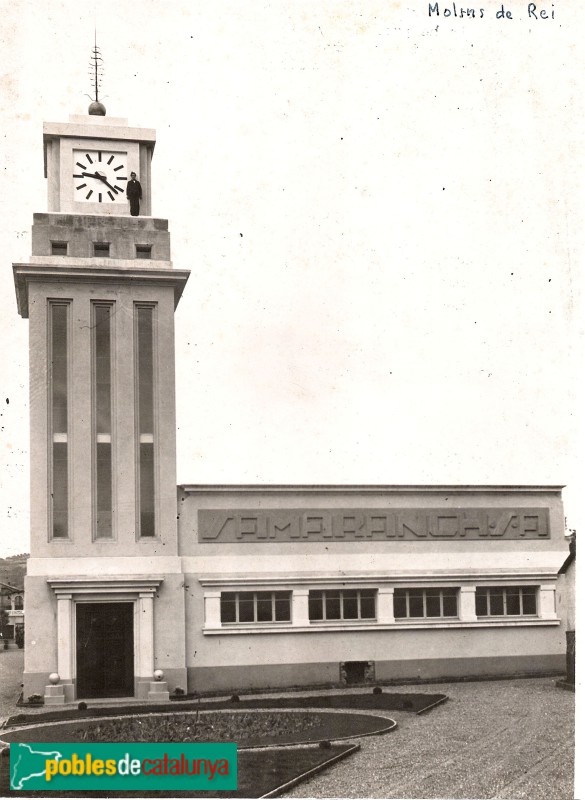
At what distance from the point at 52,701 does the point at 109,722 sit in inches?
109

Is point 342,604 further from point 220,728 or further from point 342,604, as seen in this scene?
point 220,728

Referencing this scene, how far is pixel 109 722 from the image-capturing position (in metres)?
18.5

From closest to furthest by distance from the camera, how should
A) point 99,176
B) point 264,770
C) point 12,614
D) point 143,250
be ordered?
point 264,770, point 12,614, point 143,250, point 99,176

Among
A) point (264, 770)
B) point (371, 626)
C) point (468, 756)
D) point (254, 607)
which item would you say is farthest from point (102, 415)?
point (468, 756)

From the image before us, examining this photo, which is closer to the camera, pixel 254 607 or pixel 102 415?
pixel 102 415

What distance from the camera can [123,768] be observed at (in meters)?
14.8

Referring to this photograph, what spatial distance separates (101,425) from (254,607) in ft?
17.9

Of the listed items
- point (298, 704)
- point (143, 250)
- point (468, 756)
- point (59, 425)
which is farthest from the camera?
point (143, 250)


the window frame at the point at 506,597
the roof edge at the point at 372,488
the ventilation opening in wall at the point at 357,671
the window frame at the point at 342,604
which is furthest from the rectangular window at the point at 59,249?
Result: the window frame at the point at 506,597

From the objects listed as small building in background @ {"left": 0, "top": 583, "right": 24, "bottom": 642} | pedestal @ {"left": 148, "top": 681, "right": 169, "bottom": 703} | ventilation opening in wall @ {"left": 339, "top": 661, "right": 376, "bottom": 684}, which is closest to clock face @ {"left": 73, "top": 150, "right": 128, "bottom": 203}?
small building in background @ {"left": 0, "top": 583, "right": 24, "bottom": 642}

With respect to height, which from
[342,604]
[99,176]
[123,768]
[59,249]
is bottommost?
[123,768]

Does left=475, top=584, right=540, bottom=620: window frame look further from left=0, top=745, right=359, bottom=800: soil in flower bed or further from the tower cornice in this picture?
the tower cornice

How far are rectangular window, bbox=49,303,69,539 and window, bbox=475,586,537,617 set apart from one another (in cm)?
986

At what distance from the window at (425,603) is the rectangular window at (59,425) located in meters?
7.90
